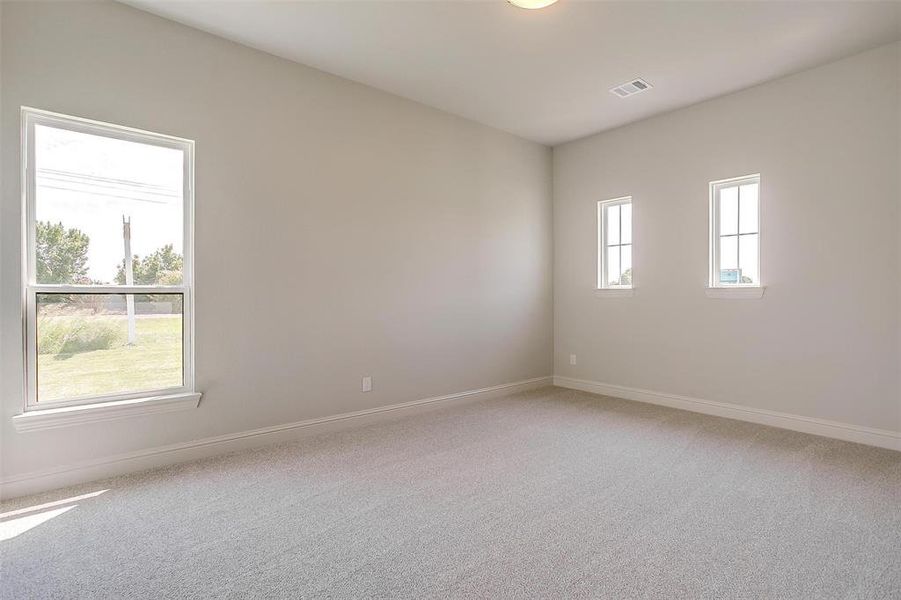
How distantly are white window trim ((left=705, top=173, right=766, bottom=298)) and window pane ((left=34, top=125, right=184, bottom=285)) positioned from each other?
4476 mm

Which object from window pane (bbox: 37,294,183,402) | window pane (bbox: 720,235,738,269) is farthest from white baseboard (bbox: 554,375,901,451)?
window pane (bbox: 37,294,183,402)

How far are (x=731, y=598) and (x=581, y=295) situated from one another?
12.7 ft

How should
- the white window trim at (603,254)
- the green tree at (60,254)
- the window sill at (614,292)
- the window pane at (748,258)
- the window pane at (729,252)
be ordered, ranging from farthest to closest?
the white window trim at (603,254) → the window sill at (614,292) → the window pane at (729,252) → the window pane at (748,258) → the green tree at (60,254)

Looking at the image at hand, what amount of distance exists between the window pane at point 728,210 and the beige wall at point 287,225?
6.97 ft

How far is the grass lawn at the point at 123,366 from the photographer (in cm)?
261

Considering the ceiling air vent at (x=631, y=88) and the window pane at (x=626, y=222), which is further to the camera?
the window pane at (x=626, y=222)

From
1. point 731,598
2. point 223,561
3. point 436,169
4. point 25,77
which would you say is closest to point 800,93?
point 436,169

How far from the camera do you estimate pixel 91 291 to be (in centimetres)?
271

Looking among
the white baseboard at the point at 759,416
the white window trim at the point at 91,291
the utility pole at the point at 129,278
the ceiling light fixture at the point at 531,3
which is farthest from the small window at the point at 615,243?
the utility pole at the point at 129,278

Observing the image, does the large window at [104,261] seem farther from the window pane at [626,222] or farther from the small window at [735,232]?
the small window at [735,232]

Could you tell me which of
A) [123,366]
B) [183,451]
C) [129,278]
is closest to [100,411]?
[123,366]

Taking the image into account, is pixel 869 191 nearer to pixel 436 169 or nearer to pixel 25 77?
pixel 436 169

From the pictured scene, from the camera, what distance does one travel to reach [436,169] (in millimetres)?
4391

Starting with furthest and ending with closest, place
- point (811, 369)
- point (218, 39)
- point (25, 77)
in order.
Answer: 1. point (811, 369)
2. point (218, 39)
3. point (25, 77)
